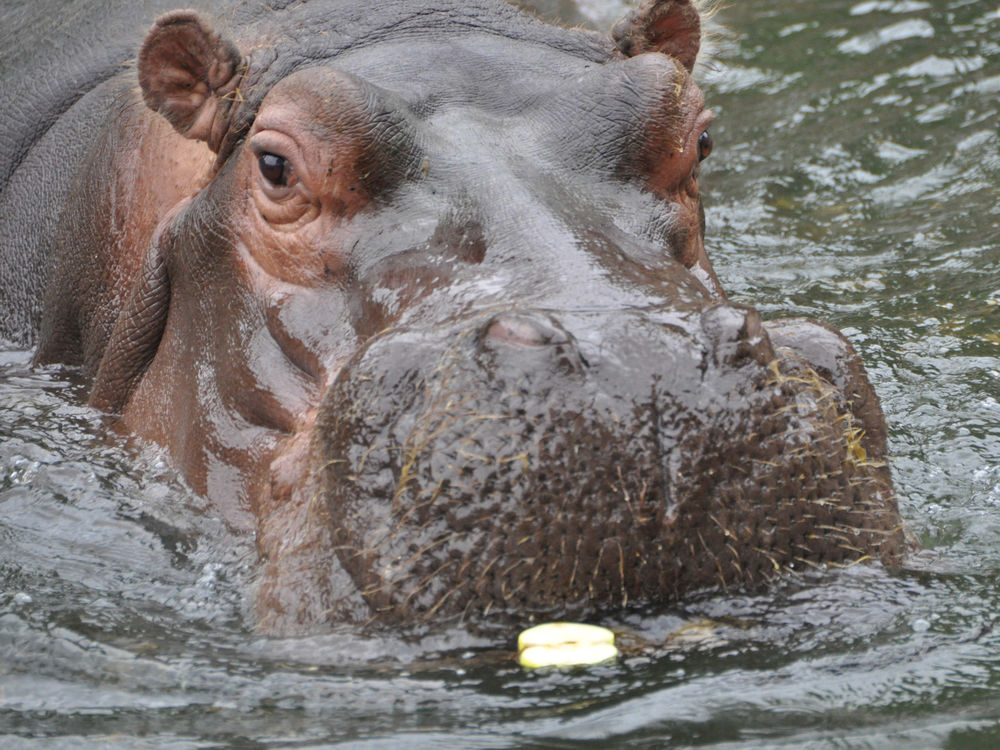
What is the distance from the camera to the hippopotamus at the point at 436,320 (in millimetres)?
3168

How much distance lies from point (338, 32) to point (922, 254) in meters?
3.93

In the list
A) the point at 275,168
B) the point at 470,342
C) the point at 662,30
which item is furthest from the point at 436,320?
the point at 662,30

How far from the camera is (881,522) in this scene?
3586 mm

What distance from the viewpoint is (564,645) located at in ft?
10.5

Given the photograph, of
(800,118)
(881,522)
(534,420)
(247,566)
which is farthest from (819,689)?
(800,118)

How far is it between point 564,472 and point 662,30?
2615 millimetres

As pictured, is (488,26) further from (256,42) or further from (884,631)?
(884,631)

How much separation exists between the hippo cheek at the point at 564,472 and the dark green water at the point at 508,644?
0.41 feet

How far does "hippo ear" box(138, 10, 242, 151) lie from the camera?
15.1 ft

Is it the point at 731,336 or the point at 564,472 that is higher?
the point at 731,336

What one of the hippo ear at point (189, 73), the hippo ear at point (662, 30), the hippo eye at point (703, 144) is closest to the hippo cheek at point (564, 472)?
the hippo eye at point (703, 144)

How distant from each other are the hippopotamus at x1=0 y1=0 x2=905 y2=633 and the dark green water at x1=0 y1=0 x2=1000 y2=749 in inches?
4.9

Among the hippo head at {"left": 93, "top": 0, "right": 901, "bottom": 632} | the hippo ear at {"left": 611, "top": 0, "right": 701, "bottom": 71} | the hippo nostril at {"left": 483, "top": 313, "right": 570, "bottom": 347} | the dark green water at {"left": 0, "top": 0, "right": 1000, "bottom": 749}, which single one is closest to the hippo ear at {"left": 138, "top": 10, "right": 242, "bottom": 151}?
the hippo head at {"left": 93, "top": 0, "right": 901, "bottom": 632}

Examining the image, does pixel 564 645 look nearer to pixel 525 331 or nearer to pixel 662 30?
pixel 525 331
